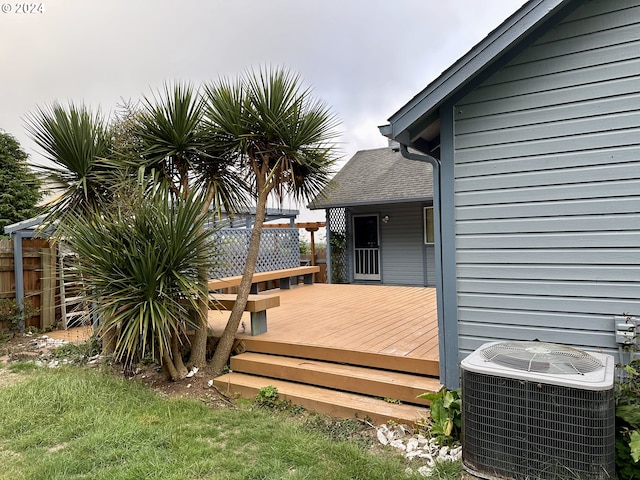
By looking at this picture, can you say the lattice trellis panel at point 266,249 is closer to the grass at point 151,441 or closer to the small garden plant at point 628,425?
the grass at point 151,441

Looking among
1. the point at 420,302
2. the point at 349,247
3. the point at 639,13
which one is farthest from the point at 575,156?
the point at 349,247

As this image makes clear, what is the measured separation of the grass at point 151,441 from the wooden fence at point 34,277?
3158mm

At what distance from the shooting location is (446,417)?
2986mm

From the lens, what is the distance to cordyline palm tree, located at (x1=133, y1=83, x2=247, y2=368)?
438cm

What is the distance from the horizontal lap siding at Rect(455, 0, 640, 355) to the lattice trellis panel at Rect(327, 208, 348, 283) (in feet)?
26.0

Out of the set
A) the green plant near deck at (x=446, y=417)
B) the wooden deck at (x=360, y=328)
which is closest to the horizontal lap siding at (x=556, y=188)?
the green plant near deck at (x=446, y=417)

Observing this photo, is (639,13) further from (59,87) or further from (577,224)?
(59,87)

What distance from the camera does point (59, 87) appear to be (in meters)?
9.85

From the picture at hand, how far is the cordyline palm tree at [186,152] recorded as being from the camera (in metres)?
4.38

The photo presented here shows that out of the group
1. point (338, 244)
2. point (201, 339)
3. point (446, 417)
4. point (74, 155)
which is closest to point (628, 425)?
point (446, 417)

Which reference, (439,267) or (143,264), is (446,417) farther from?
(143,264)

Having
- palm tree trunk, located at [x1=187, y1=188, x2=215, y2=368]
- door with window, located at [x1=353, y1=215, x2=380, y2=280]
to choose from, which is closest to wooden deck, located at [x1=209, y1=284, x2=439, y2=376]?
palm tree trunk, located at [x1=187, y1=188, x2=215, y2=368]

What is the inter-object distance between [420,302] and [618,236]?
4472mm

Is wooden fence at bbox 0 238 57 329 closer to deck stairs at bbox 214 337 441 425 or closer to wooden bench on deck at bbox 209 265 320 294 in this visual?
wooden bench on deck at bbox 209 265 320 294
